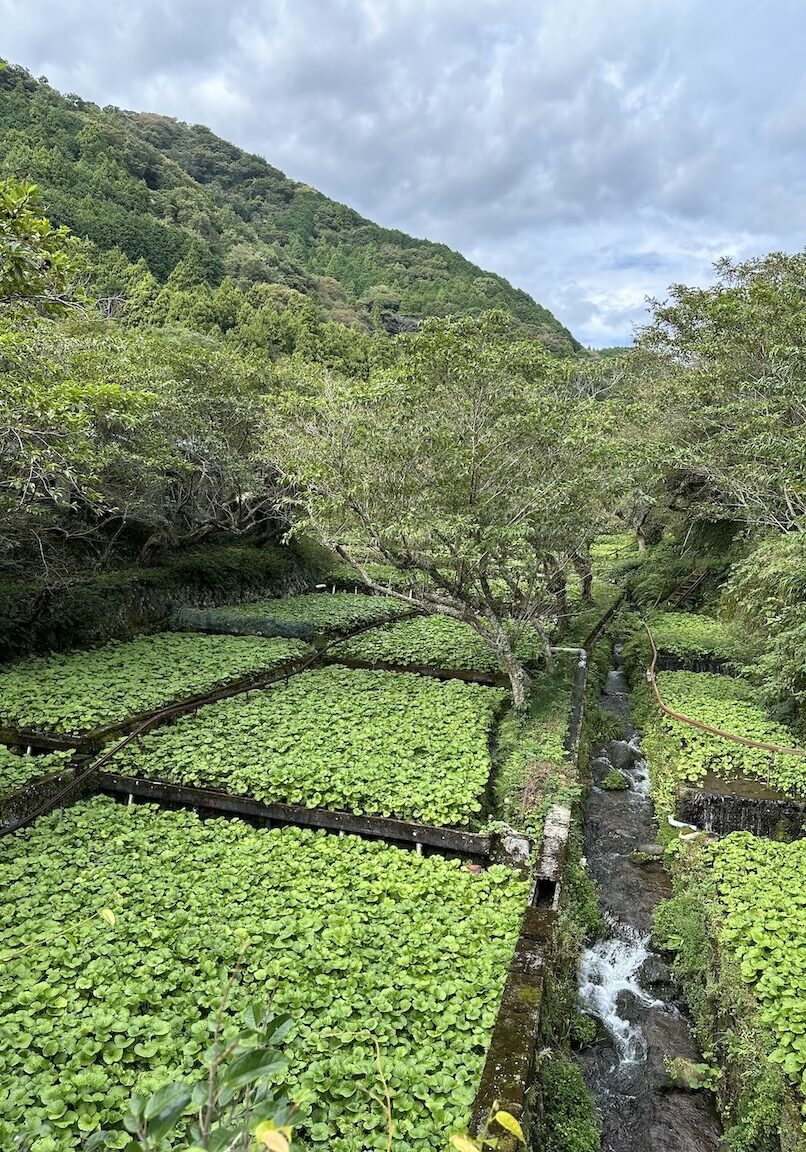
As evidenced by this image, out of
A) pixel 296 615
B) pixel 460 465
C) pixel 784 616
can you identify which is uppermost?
pixel 460 465

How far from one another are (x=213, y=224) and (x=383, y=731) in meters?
72.5

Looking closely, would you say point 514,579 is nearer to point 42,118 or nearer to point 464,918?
point 464,918

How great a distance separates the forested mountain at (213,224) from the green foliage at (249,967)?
26.7 meters

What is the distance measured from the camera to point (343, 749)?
35.0 ft

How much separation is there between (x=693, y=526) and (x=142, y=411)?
19.9 metres

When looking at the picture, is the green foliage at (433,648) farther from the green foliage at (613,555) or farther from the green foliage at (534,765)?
the green foliage at (613,555)

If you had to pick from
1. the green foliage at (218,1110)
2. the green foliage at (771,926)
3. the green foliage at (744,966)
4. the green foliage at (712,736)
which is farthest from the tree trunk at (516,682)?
the green foliage at (218,1110)

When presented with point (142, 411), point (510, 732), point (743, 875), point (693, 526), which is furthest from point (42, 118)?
point (743, 875)

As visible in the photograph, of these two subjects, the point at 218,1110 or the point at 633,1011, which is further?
the point at 633,1011

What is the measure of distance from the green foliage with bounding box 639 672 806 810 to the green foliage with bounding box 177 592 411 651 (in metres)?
9.21

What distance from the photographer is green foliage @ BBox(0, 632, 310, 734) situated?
11555 millimetres

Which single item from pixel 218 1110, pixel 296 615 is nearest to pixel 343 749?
pixel 218 1110

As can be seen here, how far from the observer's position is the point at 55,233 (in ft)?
24.1

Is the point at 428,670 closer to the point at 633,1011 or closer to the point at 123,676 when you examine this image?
the point at 123,676
